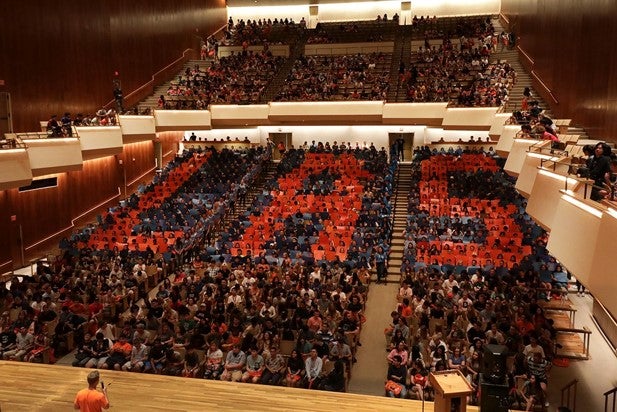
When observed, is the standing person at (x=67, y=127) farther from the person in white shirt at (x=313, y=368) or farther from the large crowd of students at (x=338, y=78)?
the person in white shirt at (x=313, y=368)

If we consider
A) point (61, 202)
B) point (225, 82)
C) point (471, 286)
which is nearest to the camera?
point (471, 286)

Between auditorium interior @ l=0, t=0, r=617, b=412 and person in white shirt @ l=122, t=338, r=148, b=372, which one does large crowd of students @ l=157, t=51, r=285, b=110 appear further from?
person in white shirt @ l=122, t=338, r=148, b=372

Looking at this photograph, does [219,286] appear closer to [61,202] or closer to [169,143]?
[61,202]

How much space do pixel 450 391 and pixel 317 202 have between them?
10.4 meters

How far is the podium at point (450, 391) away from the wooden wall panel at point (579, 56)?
6.51 m

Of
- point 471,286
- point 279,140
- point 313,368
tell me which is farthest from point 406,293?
point 279,140

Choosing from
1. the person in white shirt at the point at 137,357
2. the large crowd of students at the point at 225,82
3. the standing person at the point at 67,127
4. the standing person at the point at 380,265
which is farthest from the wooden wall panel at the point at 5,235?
the standing person at the point at 380,265

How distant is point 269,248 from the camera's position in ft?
39.1

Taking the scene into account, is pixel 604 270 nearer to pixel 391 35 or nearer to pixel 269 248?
pixel 269 248

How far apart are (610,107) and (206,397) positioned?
8.30m

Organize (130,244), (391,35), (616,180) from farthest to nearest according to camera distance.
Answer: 1. (391,35)
2. (130,244)
3. (616,180)

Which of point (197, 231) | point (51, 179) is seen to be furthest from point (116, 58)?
point (197, 231)

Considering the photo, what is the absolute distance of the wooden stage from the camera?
20.0 ft

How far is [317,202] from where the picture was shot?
1455 centimetres
